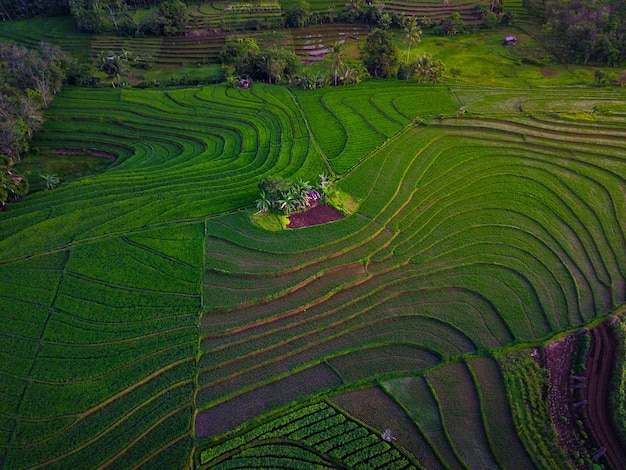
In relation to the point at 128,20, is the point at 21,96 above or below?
below

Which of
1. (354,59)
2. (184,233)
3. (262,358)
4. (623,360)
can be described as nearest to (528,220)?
A: (623,360)

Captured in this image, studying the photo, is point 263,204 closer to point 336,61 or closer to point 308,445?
point 308,445

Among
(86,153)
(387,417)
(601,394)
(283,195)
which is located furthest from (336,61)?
(601,394)

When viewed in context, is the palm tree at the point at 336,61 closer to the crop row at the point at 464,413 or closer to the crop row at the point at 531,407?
the crop row at the point at 464,413

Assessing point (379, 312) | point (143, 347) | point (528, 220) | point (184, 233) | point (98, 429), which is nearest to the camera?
point (98, 429)

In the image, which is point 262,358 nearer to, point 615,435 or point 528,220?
point 615,435

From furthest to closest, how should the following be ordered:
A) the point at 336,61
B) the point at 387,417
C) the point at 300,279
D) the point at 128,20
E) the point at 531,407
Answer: the point at 128,20 → the point at 336,61 → the point at 300,279 → the point at 531,407 → the point at 387,417

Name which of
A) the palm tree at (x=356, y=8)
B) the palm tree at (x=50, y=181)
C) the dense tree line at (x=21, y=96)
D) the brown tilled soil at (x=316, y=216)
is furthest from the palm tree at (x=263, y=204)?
the palm tree at (x=356, y=8)
